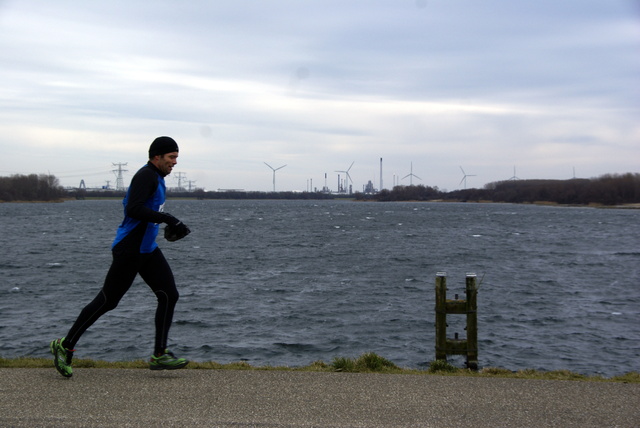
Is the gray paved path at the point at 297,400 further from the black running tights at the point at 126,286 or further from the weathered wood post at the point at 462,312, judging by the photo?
the weathered wood post at the point at 462,312

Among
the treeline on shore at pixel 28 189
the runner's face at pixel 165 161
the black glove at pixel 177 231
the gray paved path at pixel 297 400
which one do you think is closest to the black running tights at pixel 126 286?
the black glove at pixel 177 231

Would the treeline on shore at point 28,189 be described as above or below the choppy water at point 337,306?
above

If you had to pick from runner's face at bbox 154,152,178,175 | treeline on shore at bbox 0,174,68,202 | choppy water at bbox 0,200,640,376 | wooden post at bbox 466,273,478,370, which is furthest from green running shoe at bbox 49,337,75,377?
treeline on shore at bbox 0,174,68,202

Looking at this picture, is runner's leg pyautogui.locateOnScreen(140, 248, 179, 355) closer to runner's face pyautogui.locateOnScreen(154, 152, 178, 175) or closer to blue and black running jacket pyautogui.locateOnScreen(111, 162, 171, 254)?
blue and black running jacket pyautogui.locateOnScreen(111, 162, 171, 254)

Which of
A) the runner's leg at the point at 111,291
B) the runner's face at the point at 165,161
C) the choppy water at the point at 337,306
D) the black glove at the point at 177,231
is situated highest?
the runner's face at the point at 165,161

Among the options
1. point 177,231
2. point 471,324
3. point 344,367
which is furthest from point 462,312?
point 177,231

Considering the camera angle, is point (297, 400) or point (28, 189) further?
point (28, 189)

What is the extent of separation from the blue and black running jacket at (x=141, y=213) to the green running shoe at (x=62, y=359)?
0.92 m

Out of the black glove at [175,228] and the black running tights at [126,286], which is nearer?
the black glove at [175,228]

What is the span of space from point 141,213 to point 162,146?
0.67m

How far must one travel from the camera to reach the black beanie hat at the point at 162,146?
6008mm

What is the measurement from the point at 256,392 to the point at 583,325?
15.6m

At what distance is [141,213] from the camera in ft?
18.7

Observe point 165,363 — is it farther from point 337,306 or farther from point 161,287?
point 337,306
